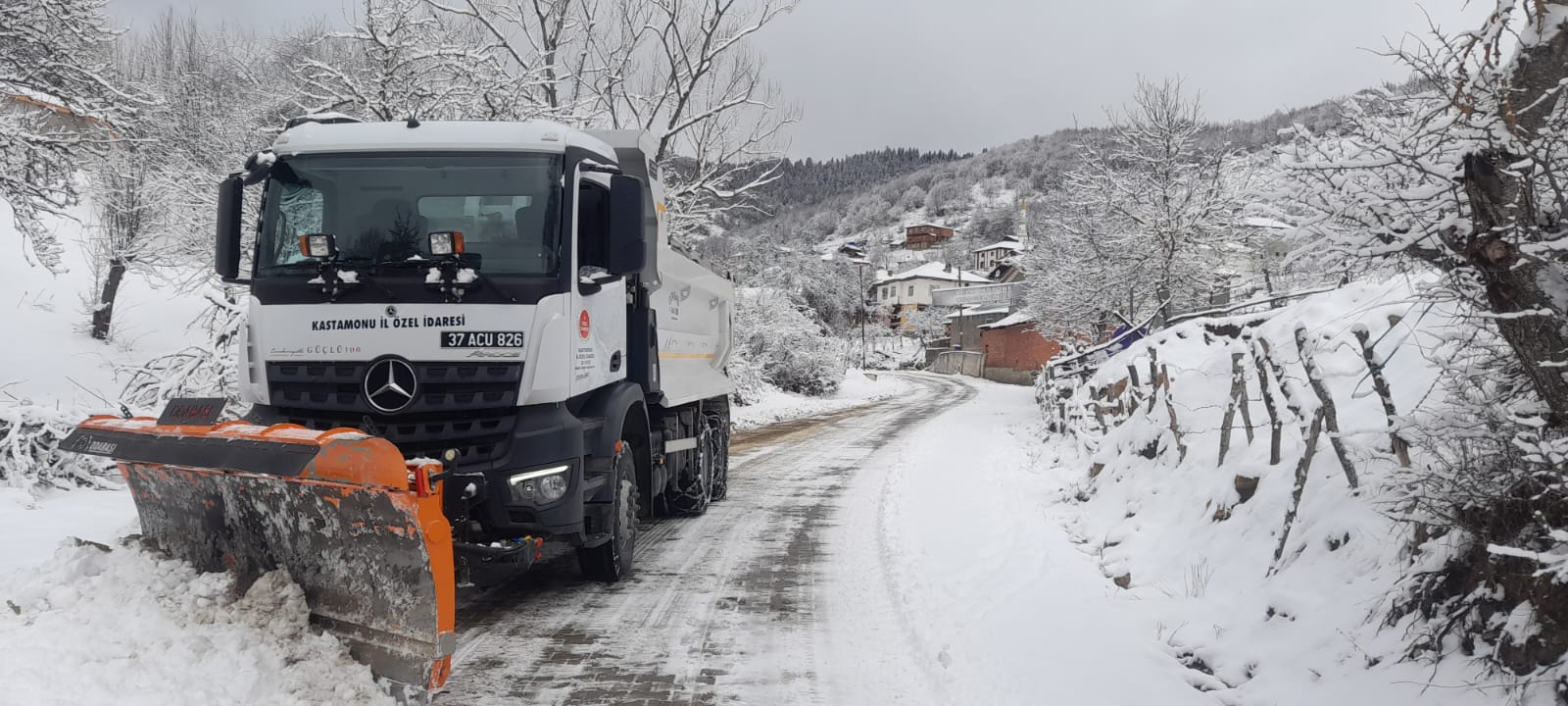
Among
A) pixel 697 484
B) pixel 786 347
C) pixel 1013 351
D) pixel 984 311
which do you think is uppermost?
pixel 984 311

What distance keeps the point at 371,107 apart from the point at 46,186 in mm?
4332

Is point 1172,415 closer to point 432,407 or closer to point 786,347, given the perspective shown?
point 432,407

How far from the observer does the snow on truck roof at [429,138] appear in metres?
4.98

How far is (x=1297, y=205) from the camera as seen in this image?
346 centimetres

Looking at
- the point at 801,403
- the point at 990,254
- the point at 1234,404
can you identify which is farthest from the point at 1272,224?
the point at 990,254

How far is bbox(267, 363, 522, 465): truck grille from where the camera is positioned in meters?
4.52

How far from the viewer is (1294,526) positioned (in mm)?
4535

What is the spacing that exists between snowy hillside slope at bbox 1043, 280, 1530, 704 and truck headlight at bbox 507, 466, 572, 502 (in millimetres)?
3525

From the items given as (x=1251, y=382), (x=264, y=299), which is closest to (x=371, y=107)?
(x=264, y=299)

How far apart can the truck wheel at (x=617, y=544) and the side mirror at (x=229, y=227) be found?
9.25 ft

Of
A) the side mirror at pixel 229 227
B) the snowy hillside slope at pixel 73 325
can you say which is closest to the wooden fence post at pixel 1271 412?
the side mirror at pixel 229 227

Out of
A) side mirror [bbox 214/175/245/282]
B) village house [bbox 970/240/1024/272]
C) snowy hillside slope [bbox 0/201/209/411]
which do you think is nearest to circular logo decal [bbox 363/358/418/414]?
side mirror [bbox 214/175/245/282]

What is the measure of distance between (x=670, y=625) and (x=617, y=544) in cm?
99

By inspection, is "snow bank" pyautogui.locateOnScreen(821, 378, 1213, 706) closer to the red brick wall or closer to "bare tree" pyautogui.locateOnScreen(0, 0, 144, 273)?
"bare tree" pyautogui.locateOnScreen(0, 0, 144, 273)
